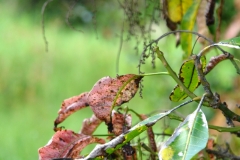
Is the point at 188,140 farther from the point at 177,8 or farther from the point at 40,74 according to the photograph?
the point at 40,74

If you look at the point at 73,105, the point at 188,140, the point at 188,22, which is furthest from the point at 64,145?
the point at 188,22

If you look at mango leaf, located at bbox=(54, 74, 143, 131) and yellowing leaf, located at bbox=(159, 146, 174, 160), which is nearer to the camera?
yellowing leaf, located at bbox=(159, 146, 174, 160)

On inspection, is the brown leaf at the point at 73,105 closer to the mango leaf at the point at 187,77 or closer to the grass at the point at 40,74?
the mango leaf at the point at 187,77

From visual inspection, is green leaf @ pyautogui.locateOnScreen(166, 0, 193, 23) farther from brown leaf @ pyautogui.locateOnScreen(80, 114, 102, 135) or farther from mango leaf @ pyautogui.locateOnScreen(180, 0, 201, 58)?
brown leaf @ pyautogui.locateOnScreen(80, 114, 102, 135)

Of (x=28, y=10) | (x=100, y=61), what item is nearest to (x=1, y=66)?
(x=100, y=61)

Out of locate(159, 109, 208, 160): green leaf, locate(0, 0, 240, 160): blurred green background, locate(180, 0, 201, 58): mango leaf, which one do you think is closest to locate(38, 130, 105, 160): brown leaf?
locate(159, 109, 208, 160): green leaf

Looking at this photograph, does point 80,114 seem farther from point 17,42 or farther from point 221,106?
point 221,106
